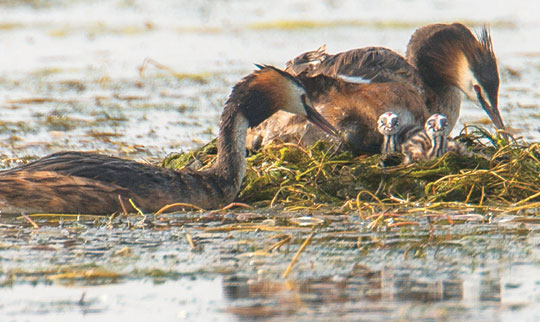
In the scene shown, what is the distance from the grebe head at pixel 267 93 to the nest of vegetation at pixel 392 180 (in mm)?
420

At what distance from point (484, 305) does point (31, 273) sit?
2.33 m

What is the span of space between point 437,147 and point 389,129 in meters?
0.41

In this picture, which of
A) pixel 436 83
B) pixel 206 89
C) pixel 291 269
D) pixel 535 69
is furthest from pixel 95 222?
pixel 535 69

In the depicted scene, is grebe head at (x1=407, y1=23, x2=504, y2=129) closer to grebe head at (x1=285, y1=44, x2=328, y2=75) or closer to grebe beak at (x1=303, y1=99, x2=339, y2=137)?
grebe head at (x1=285, y1=44, x2=328, y2=75)

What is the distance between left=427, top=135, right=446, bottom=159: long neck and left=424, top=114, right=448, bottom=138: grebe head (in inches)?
0.9

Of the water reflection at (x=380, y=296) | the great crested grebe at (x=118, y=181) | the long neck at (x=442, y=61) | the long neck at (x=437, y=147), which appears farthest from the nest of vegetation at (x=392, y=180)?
the water reflection at (x=380, y=296)

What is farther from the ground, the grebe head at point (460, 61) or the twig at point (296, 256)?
the grebe head at point (460, 61)

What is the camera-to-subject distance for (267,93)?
8195 mm

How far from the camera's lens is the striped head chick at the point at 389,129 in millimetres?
8477

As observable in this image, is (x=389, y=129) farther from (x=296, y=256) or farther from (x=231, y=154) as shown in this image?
(x=296, y=256)

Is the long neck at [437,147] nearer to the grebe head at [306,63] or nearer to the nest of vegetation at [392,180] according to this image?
the nest of vegetation at [392,180]

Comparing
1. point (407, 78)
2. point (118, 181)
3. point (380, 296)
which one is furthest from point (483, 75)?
point (380, 296)

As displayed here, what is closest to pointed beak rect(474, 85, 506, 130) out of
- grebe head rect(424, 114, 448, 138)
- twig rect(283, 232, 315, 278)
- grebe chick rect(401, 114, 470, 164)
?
grebe chick rect(401, 114, 470, 164)

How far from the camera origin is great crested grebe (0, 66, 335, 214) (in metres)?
7.39
